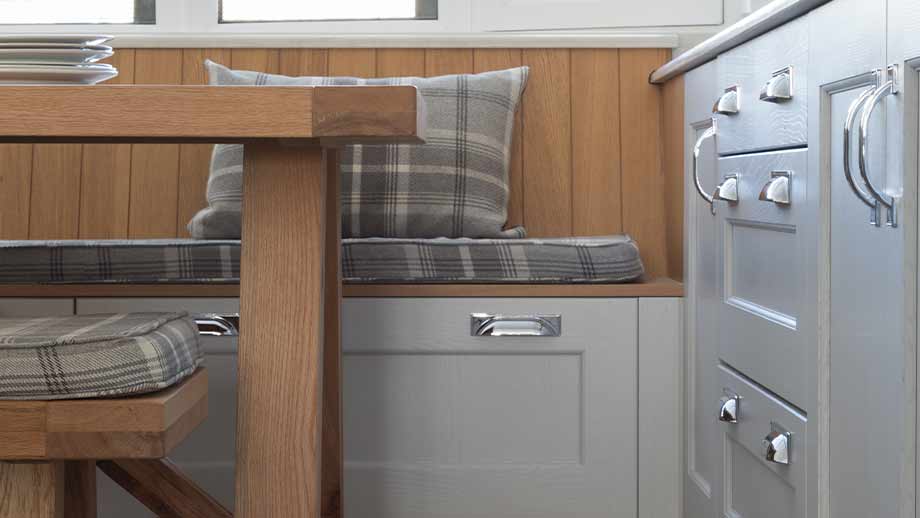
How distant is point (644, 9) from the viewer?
2283 millimetres

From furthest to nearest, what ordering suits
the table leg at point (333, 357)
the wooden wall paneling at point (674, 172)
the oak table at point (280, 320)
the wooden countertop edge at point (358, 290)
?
the wooden wall paneling at point (674, 172) < the wooden countertop edge at point (358, 290) < the table leg at point (333, 357) < the oak table at point (280, 320)

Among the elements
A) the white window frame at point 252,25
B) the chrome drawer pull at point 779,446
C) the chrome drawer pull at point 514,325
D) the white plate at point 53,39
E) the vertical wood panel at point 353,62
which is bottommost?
the chrome drawer pull at point 779,446

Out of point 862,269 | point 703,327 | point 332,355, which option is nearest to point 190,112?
point 332,355

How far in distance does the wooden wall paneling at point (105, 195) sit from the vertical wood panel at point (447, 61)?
0.67 meters

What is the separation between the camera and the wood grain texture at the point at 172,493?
4.72 feet

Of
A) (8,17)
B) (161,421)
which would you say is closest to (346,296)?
(161,421)

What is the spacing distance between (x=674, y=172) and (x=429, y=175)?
491mm

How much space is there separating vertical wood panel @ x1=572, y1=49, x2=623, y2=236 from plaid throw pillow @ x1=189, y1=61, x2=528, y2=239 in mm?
185

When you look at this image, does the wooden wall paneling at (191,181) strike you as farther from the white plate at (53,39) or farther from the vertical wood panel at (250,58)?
the white plate at (53,39)

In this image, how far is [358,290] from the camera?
175 cm

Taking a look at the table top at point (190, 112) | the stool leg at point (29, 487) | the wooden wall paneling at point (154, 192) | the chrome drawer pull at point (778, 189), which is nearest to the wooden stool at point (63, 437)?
the stool leg at point (29, 487)

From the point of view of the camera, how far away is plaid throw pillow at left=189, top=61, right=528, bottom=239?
6.57 ft

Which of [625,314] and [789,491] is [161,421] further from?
[625,314]

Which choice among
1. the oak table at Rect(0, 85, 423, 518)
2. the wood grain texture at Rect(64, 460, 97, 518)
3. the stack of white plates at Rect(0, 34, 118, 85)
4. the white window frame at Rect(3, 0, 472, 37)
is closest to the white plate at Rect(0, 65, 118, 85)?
the stack of white plates at Rect(0, 34, 118, 85)
